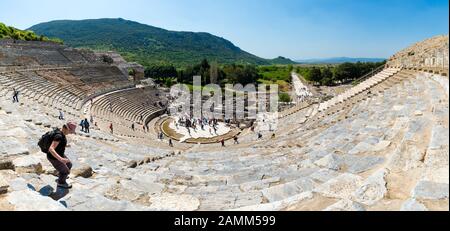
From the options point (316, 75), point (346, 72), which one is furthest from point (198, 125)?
point (346, 72)

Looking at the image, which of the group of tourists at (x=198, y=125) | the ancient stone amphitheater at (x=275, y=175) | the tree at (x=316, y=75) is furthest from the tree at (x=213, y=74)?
the ancient stone amphitheater at (x=275, y=175)

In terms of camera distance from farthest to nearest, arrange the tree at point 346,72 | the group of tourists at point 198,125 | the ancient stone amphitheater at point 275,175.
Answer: the tree at point 346,72
the group of tourists at point 198,125
the ancient stone amphitheater at point 275,175

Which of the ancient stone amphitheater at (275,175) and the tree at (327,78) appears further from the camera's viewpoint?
the tree at (327,78)

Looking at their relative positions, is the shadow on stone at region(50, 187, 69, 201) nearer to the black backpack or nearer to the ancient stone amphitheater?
the ancient stone amphitheater

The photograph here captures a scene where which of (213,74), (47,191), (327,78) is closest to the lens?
(47,191)

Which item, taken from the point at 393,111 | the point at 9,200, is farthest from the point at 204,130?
the point at 9,200

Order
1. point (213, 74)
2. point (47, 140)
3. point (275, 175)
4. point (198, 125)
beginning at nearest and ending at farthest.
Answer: point (47, 140) < point (275, 175) < point (198, 125) < point (213, 74)

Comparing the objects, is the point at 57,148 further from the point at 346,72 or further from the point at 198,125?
the point at 346,72

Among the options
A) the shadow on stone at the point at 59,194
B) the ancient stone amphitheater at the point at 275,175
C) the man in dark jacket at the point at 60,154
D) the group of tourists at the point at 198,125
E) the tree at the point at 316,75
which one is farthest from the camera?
the tree at the point at 316,75

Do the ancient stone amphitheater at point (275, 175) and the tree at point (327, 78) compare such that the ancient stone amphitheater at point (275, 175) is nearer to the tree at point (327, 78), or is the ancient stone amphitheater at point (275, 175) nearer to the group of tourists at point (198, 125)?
the group of tourists at point (198, 125)

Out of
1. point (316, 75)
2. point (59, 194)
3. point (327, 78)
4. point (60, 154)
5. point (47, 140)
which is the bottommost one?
point (59, 194)

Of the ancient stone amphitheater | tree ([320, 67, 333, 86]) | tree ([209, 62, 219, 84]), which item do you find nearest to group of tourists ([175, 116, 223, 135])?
the ancient stone amphitheater

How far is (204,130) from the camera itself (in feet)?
108
